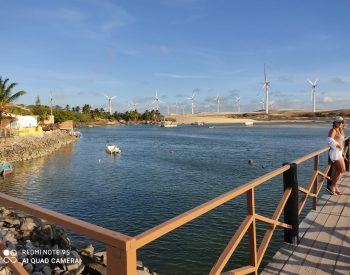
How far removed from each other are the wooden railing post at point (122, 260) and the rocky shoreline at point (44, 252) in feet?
10.3

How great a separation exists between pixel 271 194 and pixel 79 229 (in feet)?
69.2

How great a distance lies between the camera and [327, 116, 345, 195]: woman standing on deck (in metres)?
9.91

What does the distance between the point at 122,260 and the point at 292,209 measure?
497 cm

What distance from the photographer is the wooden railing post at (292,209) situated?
21.0 ft

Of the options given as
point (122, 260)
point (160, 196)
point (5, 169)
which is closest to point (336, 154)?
point (122, 260)

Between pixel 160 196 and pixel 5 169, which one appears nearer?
pixel 160 196

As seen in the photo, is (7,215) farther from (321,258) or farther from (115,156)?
(115,156)

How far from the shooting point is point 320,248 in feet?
20.1

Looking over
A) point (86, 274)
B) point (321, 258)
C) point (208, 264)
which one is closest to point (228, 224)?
point (208, 264)

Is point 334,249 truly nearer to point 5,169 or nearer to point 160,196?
point 160,196

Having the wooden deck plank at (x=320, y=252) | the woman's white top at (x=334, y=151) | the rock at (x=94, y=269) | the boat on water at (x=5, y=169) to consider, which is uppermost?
the woman's white top at (x=334, y=151)

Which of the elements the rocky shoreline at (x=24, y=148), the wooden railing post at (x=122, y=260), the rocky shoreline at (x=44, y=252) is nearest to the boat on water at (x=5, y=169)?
the rocky shoreline at (x=24, y=148)

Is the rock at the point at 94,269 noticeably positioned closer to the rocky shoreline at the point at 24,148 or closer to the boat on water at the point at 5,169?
the boat on water at the point at 5,169

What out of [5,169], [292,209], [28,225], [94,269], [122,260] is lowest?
[5,169]
